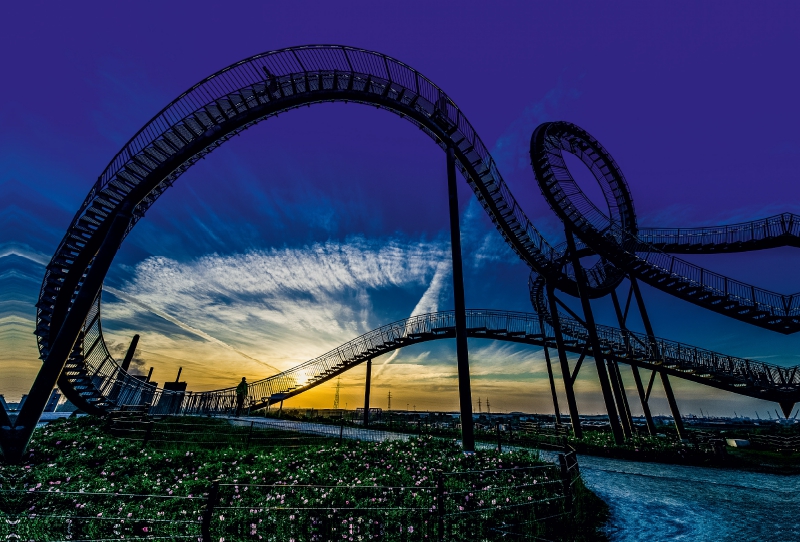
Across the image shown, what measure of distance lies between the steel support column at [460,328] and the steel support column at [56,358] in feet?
39.1

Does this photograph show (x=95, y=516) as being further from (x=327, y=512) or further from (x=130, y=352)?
(x=130, y=352)

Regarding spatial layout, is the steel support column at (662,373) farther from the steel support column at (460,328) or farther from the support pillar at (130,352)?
the support pillar at (130,352)

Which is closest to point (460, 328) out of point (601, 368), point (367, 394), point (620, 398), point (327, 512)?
point (327, 512)

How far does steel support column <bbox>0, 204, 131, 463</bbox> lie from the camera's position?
9.50 m

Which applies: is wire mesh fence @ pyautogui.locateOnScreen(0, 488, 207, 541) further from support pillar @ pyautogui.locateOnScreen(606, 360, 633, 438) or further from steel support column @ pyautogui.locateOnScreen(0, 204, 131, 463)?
support pillar @ pyautogui.locateOnScreen(606, 360, 633, 438)

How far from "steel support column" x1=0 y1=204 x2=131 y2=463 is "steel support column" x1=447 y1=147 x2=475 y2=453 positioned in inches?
469

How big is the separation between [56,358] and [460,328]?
12.7 m

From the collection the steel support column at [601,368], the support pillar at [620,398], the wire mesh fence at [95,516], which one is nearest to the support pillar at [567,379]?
the steel support column at [601,368]

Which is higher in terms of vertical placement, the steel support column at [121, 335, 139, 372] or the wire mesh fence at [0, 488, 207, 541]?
the steel support column at [121, 335, 139, 372]

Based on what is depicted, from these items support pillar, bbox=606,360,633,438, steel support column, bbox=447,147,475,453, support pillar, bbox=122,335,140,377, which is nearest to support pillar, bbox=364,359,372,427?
steel support column, bbox=447,147,475,453

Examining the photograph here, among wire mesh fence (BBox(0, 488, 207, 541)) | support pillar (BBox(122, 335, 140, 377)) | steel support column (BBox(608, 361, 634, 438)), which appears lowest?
wire mesh fence (BBox(0, 488, 207, 541))

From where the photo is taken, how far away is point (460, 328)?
11625 mm

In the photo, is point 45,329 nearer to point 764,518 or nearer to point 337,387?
point 764,518

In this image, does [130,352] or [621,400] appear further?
[130,352]
